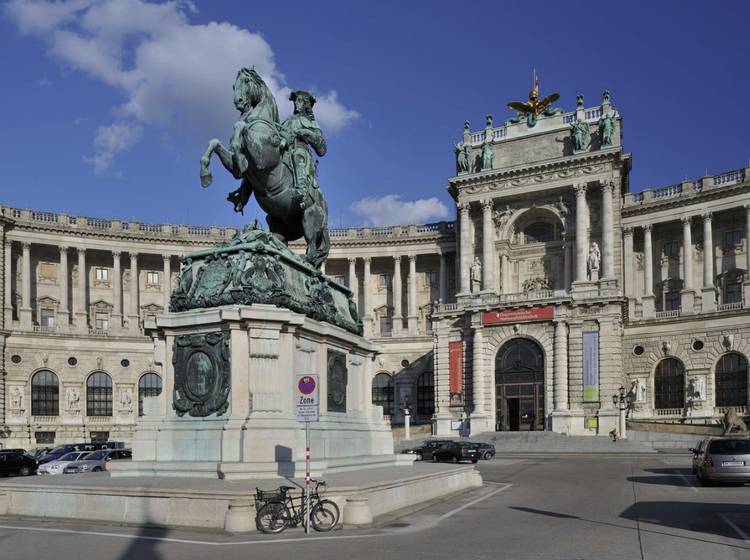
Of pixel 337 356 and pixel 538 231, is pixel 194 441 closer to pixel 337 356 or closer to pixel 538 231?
pixel 337 356

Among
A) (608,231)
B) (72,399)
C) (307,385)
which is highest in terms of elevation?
(608,231)

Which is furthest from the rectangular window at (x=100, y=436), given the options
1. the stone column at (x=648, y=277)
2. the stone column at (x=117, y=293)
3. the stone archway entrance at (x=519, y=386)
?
the stone column at (x=648, y=277)

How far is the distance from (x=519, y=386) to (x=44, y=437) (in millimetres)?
41849

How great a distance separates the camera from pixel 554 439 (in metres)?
60.0

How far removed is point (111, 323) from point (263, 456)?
6700 centimetres

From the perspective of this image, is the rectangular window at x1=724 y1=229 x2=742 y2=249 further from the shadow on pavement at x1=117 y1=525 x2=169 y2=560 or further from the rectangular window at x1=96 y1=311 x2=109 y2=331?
the shadow on pavement at x1=117 y1=525 x2=169 y2=560

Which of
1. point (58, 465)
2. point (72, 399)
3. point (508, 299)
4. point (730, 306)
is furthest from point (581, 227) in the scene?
point (72, 399)

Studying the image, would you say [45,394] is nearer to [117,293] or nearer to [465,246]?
[117,293]

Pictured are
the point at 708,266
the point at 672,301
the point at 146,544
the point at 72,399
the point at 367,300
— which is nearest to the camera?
the point at 146,544

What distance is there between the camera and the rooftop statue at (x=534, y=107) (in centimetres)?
7525

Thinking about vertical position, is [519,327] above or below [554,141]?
below

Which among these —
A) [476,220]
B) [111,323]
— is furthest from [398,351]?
[111,323]

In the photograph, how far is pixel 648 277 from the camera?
73438 millimetres

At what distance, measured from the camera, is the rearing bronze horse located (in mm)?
19094
